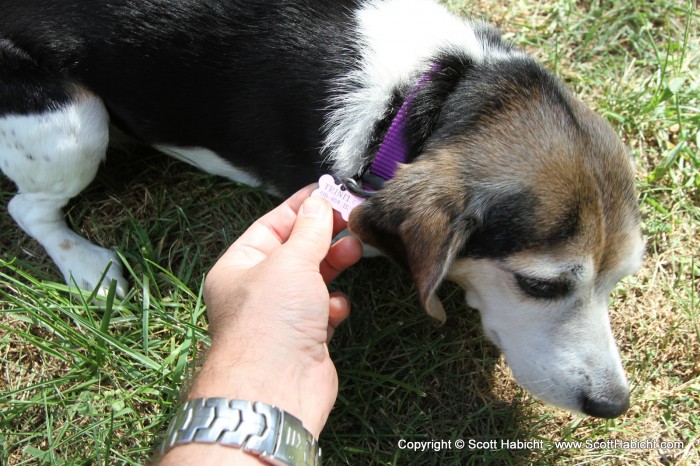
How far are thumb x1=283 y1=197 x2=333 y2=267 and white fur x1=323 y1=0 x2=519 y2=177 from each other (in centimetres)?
32

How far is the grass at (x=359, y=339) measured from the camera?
328cm

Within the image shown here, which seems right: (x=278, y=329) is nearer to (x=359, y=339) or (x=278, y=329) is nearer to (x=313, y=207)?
(x=313, y=207)

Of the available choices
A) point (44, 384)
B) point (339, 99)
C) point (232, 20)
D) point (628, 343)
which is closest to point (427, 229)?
point (339, 99)

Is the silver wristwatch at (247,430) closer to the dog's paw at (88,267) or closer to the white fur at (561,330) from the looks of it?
the white fur at (561,330)

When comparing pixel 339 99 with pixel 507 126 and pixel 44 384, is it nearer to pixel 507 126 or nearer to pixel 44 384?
pixel 507 126

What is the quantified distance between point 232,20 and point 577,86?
2.33 metres

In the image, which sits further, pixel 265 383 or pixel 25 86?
pixel 25 86

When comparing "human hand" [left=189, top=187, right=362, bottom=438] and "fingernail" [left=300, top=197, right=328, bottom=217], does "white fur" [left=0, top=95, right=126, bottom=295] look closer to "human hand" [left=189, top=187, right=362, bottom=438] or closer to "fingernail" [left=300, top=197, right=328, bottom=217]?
"human hand" [left=189, top=187, right=362, bottom=438]

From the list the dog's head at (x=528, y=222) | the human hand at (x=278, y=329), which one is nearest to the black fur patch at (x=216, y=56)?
the dog's head at (x=528, y=222)

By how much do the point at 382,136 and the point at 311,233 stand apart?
25.5 inches

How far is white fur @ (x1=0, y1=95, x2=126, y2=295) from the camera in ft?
11.0

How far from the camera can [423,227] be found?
100 inches

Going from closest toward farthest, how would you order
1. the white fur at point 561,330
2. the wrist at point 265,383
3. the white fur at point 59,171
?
1. the wrist at point 265,383
2. the white fur at point 561,330
3. the white fur at point 59,171

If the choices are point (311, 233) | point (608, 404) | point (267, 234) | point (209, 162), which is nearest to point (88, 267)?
point (209, 162)
